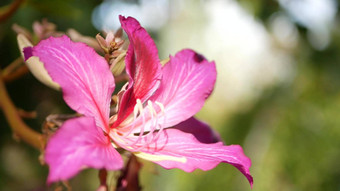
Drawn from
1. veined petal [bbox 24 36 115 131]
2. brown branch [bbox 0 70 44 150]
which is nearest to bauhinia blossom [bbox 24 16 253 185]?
veined petal [bbox 24 36 115 131]

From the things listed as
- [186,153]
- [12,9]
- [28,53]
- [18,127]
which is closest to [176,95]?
[186,153]

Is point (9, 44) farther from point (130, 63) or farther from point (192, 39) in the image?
point (192, 39)

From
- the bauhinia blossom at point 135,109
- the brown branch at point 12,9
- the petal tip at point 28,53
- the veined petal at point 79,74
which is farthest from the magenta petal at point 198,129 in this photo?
the brown branch at point 12,9

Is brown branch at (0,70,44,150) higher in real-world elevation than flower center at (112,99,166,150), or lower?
lower

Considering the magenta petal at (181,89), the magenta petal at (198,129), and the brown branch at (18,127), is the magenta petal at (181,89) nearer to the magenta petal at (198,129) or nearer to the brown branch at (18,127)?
the magenta petal at (198,129)

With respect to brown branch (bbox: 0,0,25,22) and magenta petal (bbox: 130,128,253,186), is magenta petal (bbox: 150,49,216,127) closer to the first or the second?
magenta petal (bbox: 130,128,253,186)

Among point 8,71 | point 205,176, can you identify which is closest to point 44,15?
point 8,71
